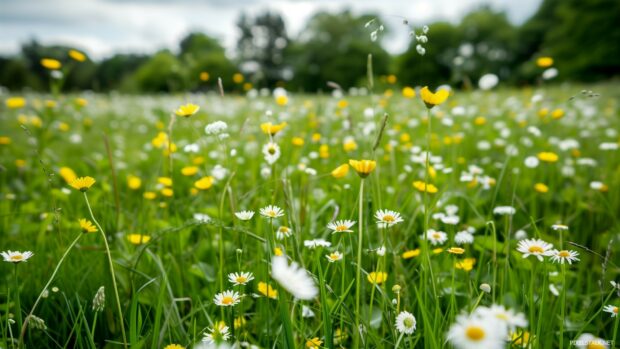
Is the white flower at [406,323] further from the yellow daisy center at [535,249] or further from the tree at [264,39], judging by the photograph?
the tree at [264,39]

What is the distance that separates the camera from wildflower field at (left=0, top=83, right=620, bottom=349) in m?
0.85

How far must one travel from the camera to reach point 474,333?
1.46 ft

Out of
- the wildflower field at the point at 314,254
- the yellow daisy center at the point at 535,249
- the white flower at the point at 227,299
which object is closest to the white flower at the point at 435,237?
the wildflower field at the point at 314,254

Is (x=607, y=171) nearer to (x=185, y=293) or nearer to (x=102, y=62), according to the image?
(x=185, y=293)

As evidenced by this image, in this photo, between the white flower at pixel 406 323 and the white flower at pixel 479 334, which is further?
the white flower at pixel 406 323

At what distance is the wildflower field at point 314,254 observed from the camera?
2.79 feet

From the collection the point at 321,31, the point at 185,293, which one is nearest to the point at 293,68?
the point at 321,31

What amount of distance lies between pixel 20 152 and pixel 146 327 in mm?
2953

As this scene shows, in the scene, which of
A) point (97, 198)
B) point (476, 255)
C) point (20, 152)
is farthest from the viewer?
point (20, 152)

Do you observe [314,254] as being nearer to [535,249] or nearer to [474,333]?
[535,249]

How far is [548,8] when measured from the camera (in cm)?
3172

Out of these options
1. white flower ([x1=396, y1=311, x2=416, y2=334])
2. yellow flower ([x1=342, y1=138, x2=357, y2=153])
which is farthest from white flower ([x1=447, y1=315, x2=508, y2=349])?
yellow flower ([x1=342, y1=138, x2=357, y2=153])

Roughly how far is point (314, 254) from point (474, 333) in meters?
0.71

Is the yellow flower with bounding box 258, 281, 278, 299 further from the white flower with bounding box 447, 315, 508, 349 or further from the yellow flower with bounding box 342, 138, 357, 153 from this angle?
the yellow flower with bounding box 342, 138, 357, 153
